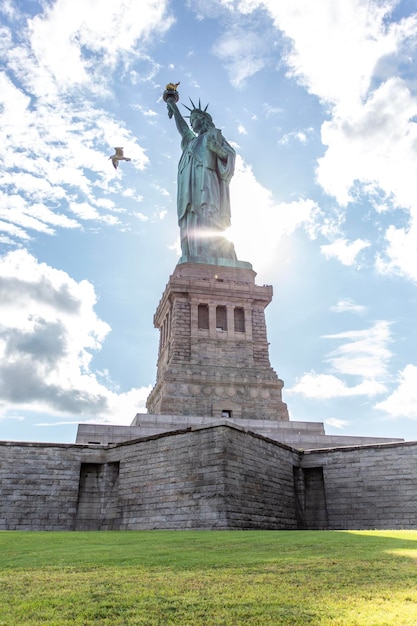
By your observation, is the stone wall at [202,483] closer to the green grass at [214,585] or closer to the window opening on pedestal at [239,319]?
the green grass at [214,585]

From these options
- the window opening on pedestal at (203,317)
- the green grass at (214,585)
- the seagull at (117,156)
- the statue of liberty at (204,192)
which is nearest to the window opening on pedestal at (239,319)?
the window opening on pedestal at (203,317)

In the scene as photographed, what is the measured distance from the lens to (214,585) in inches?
237

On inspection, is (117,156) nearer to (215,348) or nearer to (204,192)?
(204,192)

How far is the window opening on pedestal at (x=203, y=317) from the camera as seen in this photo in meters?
36.3

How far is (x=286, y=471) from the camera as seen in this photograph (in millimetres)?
22156

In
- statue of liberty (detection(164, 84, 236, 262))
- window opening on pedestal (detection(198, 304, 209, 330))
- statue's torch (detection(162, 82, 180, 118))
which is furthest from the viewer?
statue's torch (detection(162, 82, 180, 118))

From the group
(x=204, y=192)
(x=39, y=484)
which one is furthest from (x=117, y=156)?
(x=39, y=484)

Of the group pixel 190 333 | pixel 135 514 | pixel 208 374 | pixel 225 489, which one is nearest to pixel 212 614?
pixel 225 489

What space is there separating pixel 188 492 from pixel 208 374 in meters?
14.9

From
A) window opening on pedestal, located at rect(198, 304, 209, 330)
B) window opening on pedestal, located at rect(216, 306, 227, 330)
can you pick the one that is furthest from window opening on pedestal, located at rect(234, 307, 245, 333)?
window opening on pedestal, located at rect(198, 304, 209, 330)

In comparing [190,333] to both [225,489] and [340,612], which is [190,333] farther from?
[340,612]

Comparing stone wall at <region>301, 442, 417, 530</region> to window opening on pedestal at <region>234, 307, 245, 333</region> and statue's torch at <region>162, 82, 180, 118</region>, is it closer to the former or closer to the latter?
window opening on pedestal at <region>234, 307, 245, 333</region>

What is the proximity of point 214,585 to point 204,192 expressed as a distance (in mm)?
37904

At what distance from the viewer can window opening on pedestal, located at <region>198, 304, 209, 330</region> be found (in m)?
36.3
